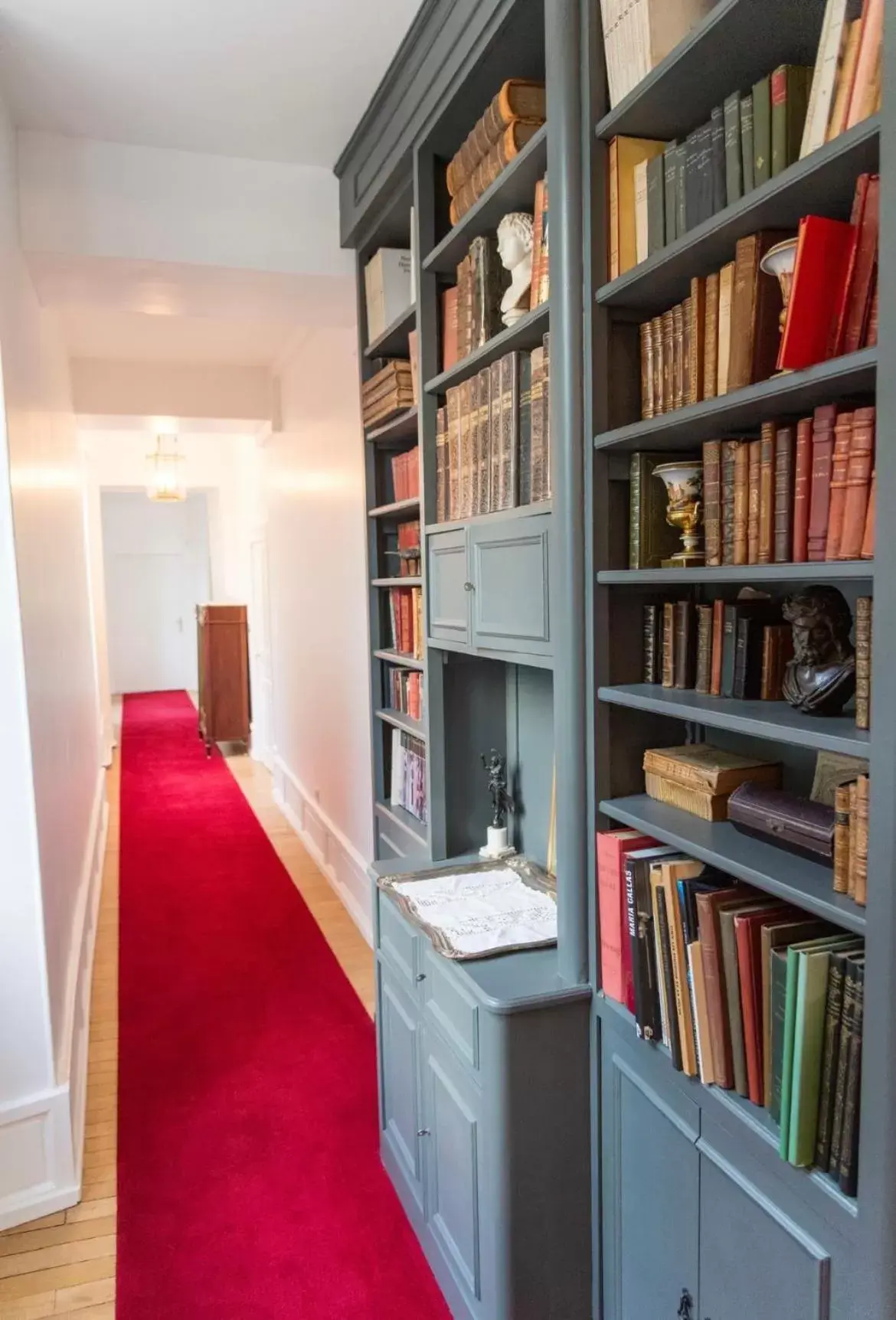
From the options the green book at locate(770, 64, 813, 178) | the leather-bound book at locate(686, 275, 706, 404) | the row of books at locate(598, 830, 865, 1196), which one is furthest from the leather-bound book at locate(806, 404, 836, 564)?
the row of books at locate(598, 830, 865, 1196)

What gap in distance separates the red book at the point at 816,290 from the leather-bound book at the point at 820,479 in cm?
8

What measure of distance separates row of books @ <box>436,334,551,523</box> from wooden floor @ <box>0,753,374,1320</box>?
6.53 ft

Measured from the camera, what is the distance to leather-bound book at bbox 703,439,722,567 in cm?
130

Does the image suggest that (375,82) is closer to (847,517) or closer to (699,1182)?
(847,517)

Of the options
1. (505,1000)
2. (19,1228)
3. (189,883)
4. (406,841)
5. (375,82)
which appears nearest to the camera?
(505,1000)

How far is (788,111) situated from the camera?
117 centimetres

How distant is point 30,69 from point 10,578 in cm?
133

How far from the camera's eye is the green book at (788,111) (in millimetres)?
1164

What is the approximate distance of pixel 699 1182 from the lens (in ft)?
4.43

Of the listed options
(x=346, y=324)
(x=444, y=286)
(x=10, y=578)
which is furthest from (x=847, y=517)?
(x=346, y=324)

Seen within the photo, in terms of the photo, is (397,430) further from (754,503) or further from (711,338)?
(754,503)

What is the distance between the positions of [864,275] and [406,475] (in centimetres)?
181

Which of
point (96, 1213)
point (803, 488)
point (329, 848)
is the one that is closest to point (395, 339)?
point (803, 488)

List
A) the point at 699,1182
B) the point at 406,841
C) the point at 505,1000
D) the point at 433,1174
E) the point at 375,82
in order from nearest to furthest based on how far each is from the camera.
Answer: the point at 699,1182
the point at 505,1000
the point at 433,1174
the point at 375,82
the point at 406,841
